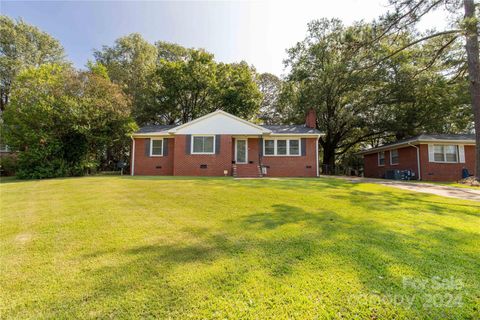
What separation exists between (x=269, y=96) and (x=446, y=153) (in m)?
20.4

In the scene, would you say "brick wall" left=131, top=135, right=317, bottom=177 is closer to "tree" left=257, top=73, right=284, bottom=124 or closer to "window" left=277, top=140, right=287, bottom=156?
"window" left=277, top=140, right=287, bottom=156

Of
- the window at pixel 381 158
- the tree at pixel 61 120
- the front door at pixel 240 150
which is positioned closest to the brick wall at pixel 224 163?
the front door at pixel 240 150

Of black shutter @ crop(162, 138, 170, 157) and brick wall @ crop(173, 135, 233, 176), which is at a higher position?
black shutter @ crop(162, 138, 170, 157)

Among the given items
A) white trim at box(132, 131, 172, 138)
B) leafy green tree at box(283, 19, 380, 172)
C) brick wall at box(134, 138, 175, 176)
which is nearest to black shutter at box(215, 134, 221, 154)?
brick wall at box(134, 138, 175, 176)

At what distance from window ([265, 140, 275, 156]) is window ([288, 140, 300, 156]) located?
117cm

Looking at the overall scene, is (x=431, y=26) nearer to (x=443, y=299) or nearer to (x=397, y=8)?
(x=397, y=8)

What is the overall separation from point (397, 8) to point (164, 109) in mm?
22254

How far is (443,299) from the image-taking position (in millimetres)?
2326

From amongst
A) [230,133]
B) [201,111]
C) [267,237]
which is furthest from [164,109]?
[267,237]

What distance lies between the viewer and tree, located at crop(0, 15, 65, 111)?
22703mm

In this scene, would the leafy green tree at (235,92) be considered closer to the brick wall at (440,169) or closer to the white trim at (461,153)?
the brick wall at (440,169)

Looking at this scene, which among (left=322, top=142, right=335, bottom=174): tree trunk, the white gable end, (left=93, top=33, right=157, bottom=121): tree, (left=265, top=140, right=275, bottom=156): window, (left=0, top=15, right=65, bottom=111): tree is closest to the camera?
the white gable end

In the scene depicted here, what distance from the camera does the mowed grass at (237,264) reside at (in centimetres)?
218

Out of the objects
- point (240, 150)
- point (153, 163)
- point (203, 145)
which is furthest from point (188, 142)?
point (240, 150)
